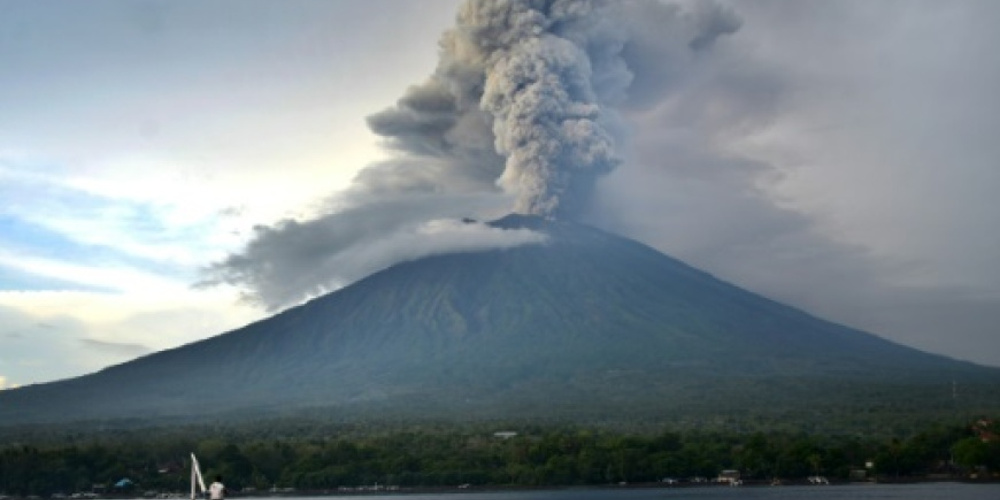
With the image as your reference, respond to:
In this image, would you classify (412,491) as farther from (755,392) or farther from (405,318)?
(405,318)

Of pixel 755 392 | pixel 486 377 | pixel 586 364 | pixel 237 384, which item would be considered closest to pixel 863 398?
pixel 755 392

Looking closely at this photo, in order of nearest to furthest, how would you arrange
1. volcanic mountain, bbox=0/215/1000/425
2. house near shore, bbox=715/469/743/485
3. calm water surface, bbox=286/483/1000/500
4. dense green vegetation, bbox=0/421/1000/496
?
calm water surface, bbox=286/483/1000/500 < dense green vegetation, bbox=0/421/1000/496 < house near shore, bbox=715/469/743/485 < volcanic mountain, bbox=0/215/1000/425

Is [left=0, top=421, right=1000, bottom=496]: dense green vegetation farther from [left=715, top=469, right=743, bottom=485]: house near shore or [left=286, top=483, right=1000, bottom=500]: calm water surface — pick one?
[left=286, top=483, right=1000, bottom=500]: calm water surface

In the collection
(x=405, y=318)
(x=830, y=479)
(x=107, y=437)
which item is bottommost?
(x=830, y=479)

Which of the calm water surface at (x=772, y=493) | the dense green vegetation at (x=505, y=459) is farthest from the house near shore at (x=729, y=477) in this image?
the calm water surface at (x=772, y=493)

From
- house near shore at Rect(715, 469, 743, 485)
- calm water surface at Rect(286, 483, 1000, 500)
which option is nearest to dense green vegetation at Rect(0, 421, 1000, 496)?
house near shore at Rect(715, 469, 743, 485)

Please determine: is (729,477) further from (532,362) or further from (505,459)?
(532,362)

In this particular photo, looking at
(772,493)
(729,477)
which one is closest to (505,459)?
(729,477)
